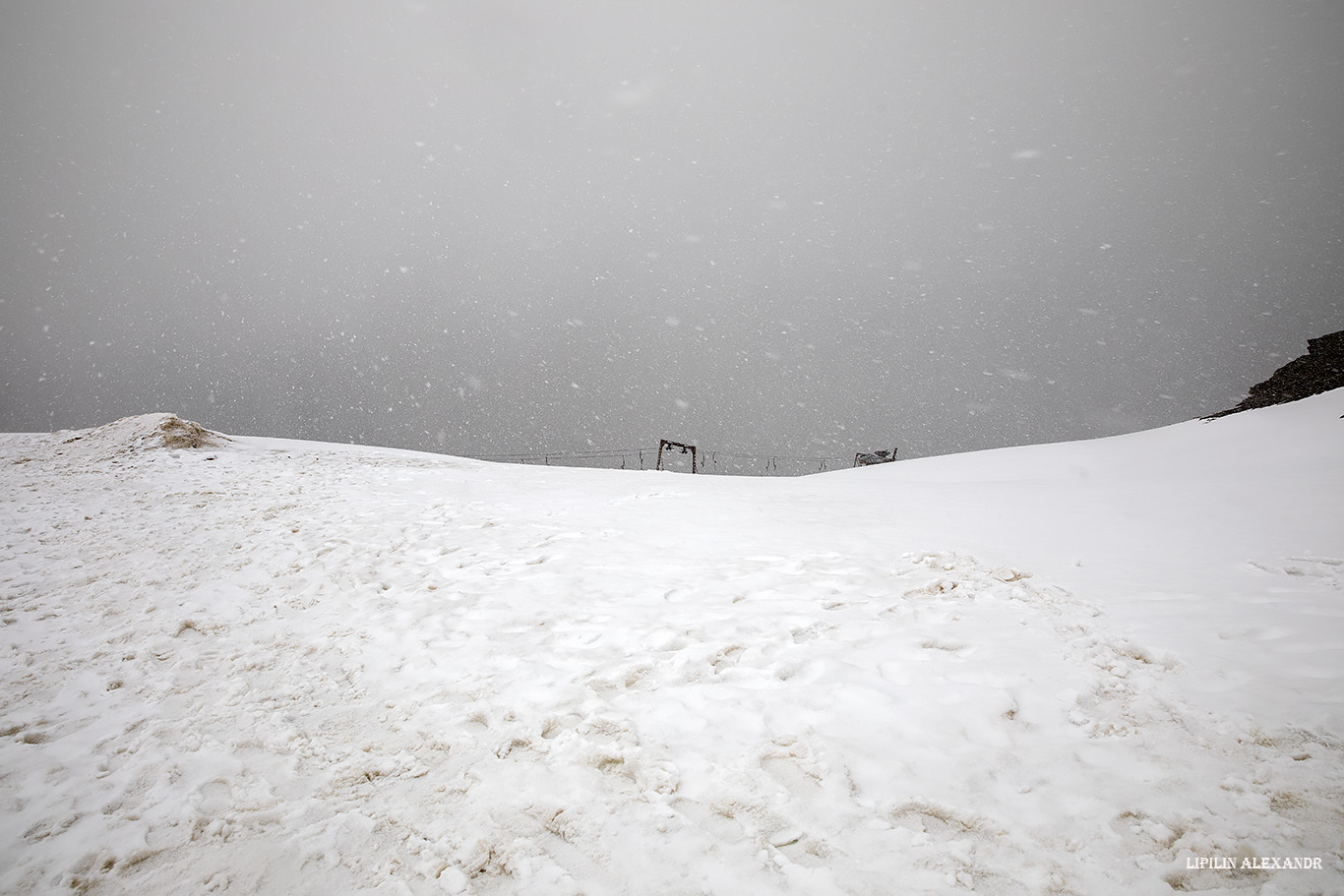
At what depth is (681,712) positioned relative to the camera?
2.81 metres

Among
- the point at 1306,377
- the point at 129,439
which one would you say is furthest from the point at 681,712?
the point at 1306,377

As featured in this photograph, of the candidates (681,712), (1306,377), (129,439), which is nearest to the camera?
(681,712)

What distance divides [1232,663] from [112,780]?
232 inches

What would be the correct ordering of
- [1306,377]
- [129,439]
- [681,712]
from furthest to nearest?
[1306,377]
[129,439]
[681,712]

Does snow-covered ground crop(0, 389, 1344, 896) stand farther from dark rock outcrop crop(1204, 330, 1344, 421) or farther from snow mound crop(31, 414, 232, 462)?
dark rock outcrop crop(1204, 330, 1344, 421)

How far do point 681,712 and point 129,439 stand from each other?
19.3m

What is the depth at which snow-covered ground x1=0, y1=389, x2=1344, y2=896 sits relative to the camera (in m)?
1.90

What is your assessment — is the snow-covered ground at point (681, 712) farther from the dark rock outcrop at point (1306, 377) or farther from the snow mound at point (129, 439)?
the dark rock outcrop at point (1306, 377)

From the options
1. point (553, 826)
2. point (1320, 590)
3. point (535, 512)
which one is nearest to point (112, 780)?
point (553, 826)

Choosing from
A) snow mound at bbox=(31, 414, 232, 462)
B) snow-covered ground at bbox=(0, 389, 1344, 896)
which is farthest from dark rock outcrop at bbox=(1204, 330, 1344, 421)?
snow mound at bbox=(31, 414, 232, 462)

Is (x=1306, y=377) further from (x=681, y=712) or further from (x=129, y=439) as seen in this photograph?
(x=129, y=439)

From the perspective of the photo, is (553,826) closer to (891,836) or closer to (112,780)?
(891,836)

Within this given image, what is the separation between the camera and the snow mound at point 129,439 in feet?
44.2

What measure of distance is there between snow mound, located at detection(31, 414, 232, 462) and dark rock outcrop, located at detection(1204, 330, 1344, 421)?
127ft
